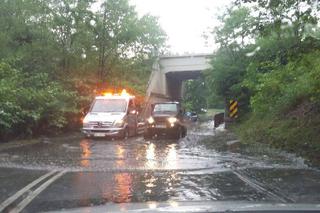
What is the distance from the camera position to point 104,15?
33.2 metres

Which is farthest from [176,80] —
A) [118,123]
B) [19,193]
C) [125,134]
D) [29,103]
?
[19,193]

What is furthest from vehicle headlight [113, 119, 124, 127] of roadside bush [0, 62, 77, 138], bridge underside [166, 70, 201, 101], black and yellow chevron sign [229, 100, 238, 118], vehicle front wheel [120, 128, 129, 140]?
bridge underside [166, 70, 201, 101]

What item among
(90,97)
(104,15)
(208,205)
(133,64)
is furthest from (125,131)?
(208,205)

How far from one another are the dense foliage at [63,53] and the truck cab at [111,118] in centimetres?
176

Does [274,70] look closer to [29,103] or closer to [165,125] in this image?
[165,125]

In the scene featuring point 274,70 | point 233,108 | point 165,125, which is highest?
point 274,70

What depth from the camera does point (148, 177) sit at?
11367 millimetres

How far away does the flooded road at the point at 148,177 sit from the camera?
339 inches

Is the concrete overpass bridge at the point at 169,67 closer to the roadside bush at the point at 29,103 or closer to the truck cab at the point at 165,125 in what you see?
the truck cab at the point at 165,125

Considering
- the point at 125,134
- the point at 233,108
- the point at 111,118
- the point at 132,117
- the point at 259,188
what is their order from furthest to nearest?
the point at 233,108
the point at 132,117
the point at 125,134
the point at 111,118
the point at 259,188

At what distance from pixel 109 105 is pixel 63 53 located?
649 cm

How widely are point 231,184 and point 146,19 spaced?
28.8 metres

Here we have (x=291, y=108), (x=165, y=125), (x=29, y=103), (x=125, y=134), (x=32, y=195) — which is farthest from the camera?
(x=165, y=125)

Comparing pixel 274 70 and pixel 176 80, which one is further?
pixel 176 80
